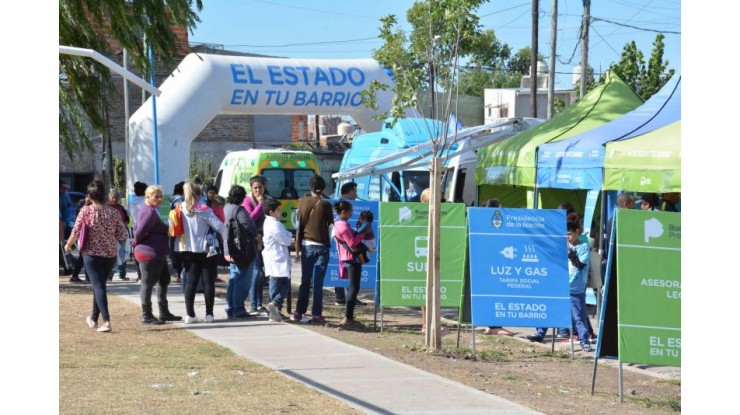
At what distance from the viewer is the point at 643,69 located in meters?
36.3

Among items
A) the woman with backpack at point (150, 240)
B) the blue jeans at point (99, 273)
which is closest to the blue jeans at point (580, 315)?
the woman with backpack at point (150, 240)

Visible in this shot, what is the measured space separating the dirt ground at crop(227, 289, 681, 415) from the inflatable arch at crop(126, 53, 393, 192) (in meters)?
10.0

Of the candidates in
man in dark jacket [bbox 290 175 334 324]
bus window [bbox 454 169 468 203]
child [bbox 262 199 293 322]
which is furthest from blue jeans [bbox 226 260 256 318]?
bus window [bbox 454 169 468 203]

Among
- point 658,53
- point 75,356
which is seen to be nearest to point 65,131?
point 75,356

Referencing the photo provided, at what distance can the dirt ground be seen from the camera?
9.49 meters

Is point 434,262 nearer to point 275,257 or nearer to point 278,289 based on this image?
point 275,257

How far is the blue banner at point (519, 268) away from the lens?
474 inches

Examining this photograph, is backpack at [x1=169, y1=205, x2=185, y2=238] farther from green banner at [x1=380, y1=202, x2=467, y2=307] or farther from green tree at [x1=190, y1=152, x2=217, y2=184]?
green tree at [x1=190, y1=152, x2=217, y2=184]

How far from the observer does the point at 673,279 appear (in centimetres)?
945

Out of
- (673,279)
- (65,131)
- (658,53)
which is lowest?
(673,279)

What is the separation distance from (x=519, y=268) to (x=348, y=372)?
2728 mm

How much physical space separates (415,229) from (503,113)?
4777 centimetres

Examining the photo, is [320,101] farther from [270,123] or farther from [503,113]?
[503,113]

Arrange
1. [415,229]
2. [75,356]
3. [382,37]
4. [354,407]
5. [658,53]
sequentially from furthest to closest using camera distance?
[658,53] < [415,229] < [382,37] < [75,356] < [354,407]
